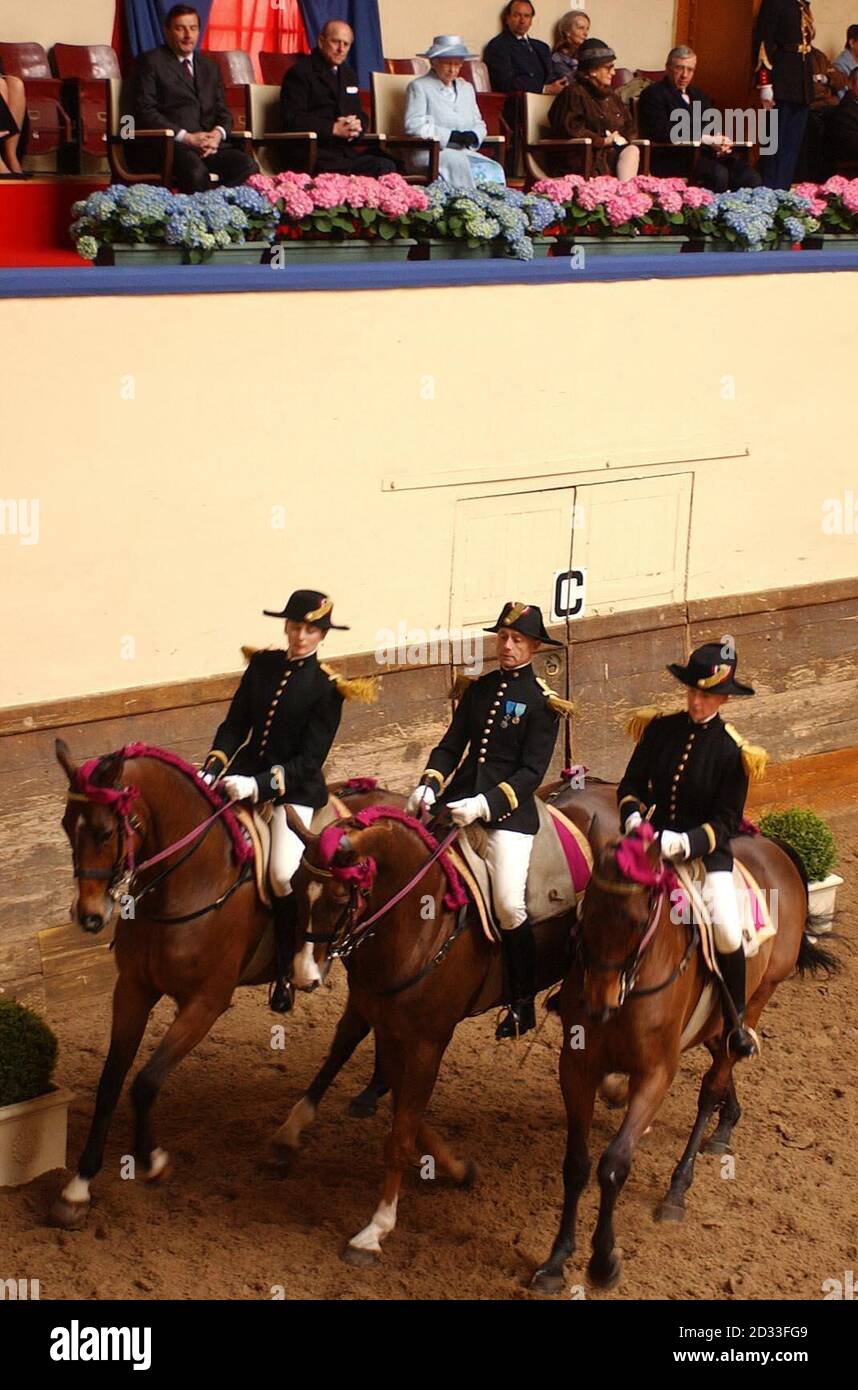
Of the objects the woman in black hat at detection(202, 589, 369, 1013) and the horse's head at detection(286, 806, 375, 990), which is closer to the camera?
the horse's head at detection(286, 806, 375, 990)

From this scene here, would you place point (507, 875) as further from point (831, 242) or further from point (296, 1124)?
point (831, 242)

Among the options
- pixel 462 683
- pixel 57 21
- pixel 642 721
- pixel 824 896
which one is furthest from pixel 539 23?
pixel 642 721

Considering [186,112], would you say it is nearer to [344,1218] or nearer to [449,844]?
[449,844]

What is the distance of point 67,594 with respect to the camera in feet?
29.3

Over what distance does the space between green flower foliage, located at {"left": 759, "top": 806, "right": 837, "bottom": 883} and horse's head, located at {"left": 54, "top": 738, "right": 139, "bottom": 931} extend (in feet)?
16.3

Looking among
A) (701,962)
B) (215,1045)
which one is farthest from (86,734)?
(701,962)

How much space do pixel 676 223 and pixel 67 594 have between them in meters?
5.52

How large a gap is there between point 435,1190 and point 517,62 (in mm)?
10693

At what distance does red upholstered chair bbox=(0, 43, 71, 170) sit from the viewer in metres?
12.3

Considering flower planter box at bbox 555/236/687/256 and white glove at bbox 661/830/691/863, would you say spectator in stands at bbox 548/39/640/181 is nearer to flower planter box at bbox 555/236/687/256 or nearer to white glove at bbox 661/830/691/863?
flower planter box at bbox 555/236/687/256

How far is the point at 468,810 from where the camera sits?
693cm

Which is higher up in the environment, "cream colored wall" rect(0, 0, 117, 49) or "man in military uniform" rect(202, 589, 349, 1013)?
"cream colored wall" rect(0, 0, 117, 49)

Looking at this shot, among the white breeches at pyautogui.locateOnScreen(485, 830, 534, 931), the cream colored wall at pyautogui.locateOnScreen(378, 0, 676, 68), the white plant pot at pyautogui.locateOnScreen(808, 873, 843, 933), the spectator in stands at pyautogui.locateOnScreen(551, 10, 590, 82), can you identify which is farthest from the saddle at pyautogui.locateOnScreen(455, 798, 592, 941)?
the cream colored wall at pyautogui.locateOnScreen(378, 0, 676, 68)

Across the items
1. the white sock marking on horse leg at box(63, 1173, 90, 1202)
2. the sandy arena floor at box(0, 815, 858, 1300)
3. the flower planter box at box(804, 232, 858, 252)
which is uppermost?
the flower planter box at box(804, 232, 858, 252)
